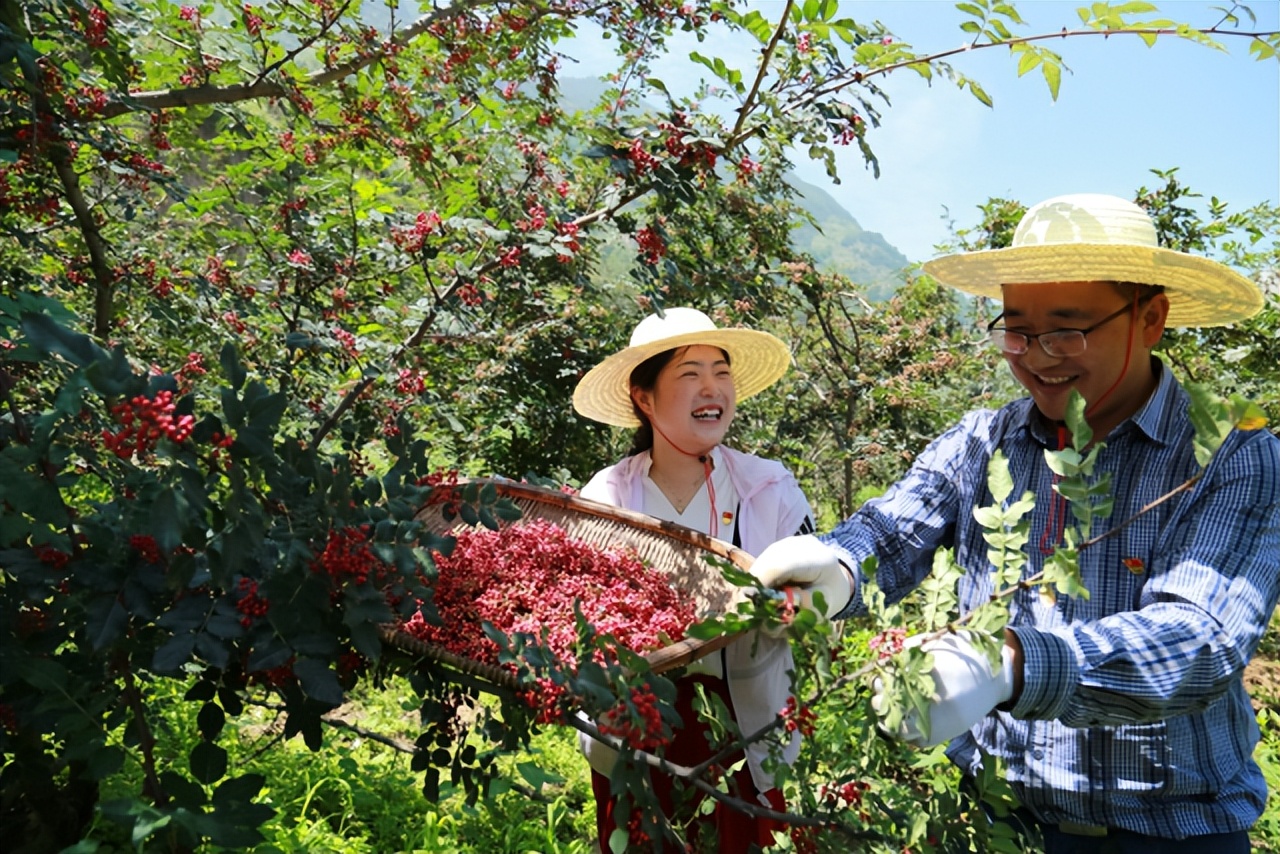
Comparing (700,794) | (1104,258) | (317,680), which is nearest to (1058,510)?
(1104,258)

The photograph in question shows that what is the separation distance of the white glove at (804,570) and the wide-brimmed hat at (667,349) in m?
1.10

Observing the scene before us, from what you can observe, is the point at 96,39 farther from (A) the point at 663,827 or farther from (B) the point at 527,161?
(A) the point at 663,827

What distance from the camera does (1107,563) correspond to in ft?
5.09

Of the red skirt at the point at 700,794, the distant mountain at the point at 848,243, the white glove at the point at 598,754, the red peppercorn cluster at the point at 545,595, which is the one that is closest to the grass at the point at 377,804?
the white glove at the point at 598,754

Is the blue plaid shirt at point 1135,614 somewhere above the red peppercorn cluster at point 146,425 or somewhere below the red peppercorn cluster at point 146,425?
below

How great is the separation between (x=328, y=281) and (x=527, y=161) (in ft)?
3.27

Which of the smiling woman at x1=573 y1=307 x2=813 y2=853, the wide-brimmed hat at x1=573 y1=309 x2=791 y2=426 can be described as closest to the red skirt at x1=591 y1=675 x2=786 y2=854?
the smiling woman at x1=573 y1=307 x2=813 y2=853

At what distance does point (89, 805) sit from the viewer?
1816 millimetres

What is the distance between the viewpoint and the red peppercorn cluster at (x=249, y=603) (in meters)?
1.14

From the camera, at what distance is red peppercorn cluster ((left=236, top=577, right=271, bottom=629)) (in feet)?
3.74

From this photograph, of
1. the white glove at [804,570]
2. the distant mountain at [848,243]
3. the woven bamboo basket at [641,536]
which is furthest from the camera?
the distant mountain at [848,243]

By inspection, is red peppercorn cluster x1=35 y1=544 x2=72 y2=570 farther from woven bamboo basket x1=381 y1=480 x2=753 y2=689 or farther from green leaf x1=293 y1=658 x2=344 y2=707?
woven bamboo basket x1=381 y1=480 x2=753 y2=689

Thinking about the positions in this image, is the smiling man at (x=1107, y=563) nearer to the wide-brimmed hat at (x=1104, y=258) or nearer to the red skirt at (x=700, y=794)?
the wide-brimmed hat at (x=1104, y=258)

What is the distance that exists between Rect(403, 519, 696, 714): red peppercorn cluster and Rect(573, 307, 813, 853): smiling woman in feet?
1.68
